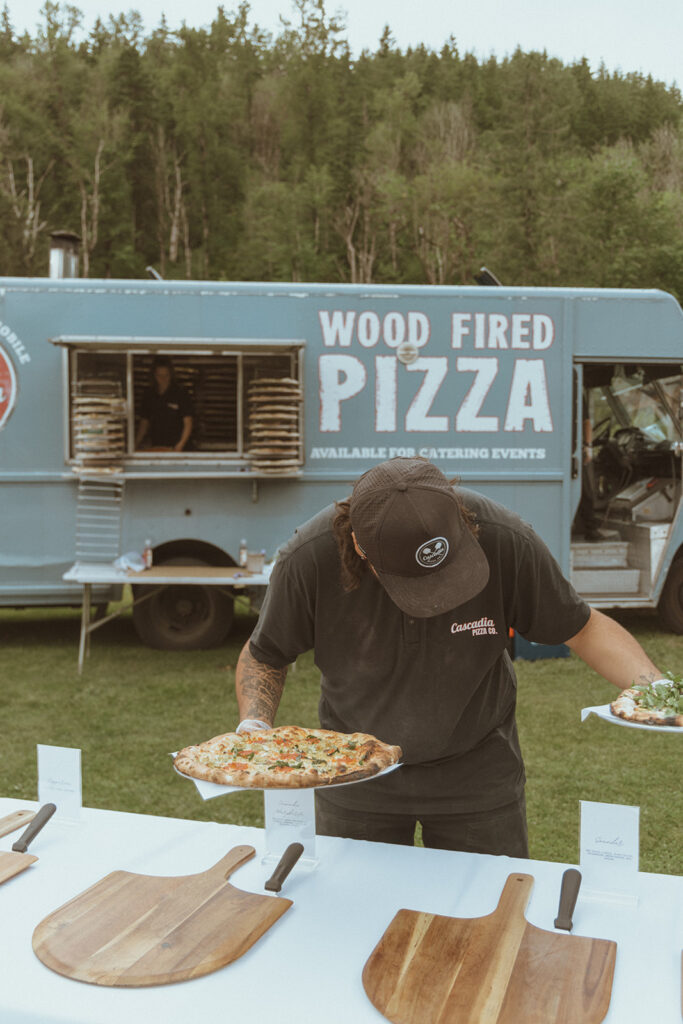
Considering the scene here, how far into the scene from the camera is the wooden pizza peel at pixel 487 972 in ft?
5.17

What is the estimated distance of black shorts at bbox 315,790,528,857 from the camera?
2.37 metres

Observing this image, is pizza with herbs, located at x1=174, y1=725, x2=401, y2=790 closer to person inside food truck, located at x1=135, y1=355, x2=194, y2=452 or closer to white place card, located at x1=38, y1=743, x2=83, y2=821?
white place card, located at x1=38, y1=743, x2=83, y2=821

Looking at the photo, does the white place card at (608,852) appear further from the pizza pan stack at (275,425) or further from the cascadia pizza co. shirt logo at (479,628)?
the pizza pan stack at (275,425)

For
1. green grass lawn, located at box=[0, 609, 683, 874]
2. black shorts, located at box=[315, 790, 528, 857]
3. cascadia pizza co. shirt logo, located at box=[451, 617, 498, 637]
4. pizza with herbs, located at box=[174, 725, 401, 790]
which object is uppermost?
cascadia pizza co. shirt logo, located at box=[451, 617, 498, 637]

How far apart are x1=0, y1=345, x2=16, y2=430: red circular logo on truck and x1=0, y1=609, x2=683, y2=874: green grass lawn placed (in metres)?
2.12

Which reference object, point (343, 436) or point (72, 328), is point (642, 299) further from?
point (72, 328)

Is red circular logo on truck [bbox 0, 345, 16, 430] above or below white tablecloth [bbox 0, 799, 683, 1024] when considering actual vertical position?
above

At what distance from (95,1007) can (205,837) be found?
2.45ft

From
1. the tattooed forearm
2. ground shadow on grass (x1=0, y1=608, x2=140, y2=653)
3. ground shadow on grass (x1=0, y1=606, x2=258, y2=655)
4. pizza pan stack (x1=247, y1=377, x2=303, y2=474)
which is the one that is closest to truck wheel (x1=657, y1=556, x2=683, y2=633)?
pizza pan stack (x1=247, y1=377, x2=303, y2=474)

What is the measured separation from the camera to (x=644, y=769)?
16.4 ft

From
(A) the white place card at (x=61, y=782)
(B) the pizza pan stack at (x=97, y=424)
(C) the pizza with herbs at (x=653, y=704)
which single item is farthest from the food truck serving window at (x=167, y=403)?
(C) the pizza with herbs at (x=653, y=704)

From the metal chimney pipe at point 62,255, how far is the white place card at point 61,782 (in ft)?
20.2

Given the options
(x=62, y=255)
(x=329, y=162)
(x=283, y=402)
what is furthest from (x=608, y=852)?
(x=329, y=162)

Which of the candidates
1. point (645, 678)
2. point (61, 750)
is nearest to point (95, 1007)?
point (61, 750)
